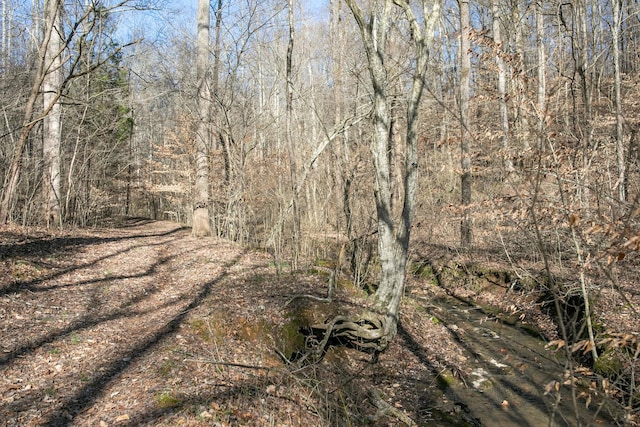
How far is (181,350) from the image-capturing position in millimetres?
5527

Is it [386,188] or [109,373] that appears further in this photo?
[386,188]

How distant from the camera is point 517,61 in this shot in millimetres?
5051

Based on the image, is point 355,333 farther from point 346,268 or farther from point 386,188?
point 346,268

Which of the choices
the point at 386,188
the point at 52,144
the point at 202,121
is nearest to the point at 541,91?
the point at 386,188

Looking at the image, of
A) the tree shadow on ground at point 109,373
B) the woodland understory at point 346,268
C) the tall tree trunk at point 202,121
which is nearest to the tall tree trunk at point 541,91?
the woodland understory at point 346,268

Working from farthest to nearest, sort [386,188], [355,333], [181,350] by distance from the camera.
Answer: [386,188], [355,333], [181,350]

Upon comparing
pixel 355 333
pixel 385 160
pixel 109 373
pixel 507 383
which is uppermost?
pixel 385 160

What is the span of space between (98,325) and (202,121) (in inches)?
313

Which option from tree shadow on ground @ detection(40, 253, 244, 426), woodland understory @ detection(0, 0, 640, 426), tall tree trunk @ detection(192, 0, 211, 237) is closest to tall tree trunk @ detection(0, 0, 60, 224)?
woodland understory @ detection(0, 0, 640, 426)

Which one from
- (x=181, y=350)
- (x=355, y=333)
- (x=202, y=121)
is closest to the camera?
(x=181, y=350)

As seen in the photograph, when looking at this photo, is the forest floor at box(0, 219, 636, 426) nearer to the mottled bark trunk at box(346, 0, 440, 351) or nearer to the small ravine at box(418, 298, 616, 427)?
the small ravine at box(418, 298, 616, 427)

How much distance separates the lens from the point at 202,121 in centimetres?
1288

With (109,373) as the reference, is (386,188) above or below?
above

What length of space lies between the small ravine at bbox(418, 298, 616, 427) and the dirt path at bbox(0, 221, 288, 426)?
3262mm
